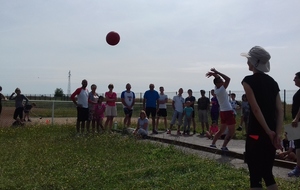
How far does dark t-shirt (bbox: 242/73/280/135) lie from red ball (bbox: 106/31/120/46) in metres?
9.13

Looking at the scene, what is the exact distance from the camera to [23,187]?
6.71 metres

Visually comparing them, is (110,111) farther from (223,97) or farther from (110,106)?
(223,97)

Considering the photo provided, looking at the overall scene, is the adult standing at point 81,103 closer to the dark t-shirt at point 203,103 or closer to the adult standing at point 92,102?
the adult standing at point 92,102

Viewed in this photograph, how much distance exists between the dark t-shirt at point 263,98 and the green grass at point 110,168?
1.90 meters

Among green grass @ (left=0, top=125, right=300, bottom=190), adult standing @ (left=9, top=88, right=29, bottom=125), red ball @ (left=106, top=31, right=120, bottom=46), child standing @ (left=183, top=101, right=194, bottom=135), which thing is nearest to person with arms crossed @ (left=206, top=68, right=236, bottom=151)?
green grass @ (left=0, top=125, right=300, bottom=190)

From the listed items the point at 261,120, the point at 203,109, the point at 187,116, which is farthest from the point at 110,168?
the point at 203,109

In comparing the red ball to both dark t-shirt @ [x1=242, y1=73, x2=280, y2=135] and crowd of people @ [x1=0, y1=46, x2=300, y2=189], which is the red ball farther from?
dark t-shirt @ [x1=242, y1=73, x2=280, y2=135]

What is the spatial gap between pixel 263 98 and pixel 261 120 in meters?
0.28

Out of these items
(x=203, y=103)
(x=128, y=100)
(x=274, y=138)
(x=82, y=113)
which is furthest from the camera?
(x=203, y=103)

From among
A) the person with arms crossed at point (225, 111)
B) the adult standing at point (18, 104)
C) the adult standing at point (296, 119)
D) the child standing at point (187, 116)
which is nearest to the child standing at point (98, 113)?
the child standing at point (187, 116)

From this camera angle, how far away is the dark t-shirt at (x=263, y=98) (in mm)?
4227

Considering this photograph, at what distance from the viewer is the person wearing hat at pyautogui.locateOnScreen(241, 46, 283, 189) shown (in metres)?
4.12

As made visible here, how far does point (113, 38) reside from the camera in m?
13.1

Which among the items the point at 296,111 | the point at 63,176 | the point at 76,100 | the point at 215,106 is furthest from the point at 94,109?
the point at 296,111
